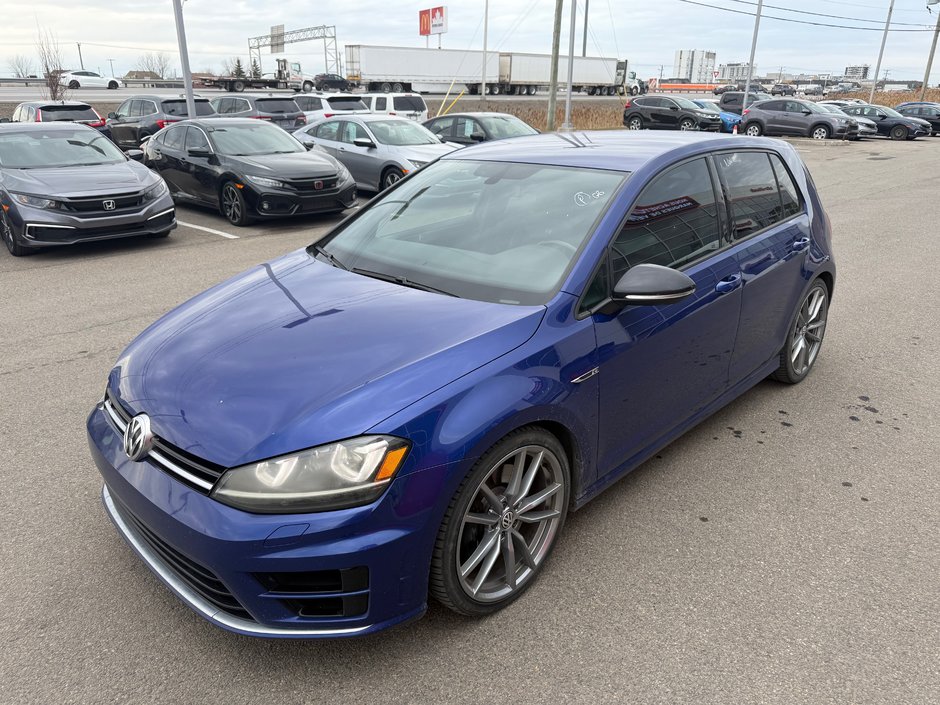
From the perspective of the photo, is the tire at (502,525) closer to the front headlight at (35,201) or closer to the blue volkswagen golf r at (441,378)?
the blue volkswagen golf r at (441,378)

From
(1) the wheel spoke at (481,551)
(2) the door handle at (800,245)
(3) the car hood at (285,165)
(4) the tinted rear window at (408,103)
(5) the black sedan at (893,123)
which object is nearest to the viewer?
(1) the wheel spoke at (481,551)

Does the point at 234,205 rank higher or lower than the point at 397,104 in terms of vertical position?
lower

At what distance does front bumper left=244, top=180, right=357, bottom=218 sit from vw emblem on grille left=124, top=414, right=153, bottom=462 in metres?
8.21

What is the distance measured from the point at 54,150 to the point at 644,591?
30.8 ft

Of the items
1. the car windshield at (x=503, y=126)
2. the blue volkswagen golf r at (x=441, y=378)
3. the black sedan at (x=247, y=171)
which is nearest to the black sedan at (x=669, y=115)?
the car windshield at (x=503, y=126)

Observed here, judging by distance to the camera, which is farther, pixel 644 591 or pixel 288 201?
pixel 288 201

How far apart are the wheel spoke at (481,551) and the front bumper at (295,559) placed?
199 mm

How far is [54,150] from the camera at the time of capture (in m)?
9.08

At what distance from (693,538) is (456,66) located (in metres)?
54.2

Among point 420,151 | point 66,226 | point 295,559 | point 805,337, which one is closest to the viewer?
point 295,559

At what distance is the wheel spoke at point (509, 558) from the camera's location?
261 centimetres

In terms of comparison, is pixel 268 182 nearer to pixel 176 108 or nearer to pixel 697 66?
pixel 176 108

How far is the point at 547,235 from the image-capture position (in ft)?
10.3

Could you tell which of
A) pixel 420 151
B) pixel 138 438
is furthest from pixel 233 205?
pixel 138 438
